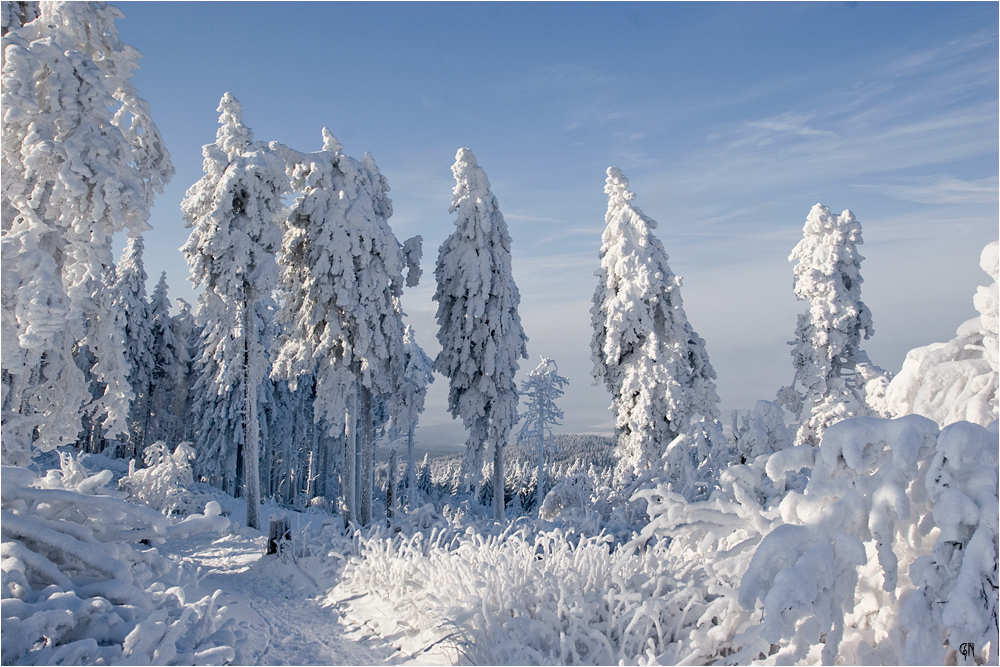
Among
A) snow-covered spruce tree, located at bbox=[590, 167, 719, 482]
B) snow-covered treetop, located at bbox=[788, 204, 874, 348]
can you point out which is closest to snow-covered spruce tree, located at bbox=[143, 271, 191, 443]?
snow-covered spruce tree, located at bbox=[590, 167, 719, 482]

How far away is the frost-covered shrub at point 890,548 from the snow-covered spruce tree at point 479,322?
14.5 m

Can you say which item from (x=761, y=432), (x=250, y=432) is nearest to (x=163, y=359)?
(x=250, y=432)

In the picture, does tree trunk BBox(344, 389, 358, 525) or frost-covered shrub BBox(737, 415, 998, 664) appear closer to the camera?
frost-covered shrub BBox(737, 415, 998, 664)

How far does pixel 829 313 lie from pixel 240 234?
1748cm

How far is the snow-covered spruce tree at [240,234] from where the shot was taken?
14633 millimetres

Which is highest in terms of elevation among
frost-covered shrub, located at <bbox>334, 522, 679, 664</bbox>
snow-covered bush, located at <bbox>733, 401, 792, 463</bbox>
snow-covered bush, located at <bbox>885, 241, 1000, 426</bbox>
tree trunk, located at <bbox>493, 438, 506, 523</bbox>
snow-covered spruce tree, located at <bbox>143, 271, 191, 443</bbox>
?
snow-covered spruce tree, located at <bbox>143, 271, 191, 443</bbox>

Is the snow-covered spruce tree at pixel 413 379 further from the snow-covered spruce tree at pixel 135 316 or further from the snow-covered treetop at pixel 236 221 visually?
the snow-covered spruce tree at pixel 135 316

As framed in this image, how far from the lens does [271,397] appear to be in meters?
30.9

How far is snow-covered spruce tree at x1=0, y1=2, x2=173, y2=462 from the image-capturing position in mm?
6828

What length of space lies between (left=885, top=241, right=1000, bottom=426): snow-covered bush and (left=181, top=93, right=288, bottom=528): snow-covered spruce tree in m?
14.2

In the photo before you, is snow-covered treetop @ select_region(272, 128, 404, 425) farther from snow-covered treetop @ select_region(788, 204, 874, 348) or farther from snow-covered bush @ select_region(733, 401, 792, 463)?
snow-covered treetop @ select_region(788, 204, 874, 348)

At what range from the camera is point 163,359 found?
31.6 metres

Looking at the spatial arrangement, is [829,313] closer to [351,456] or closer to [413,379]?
[351,456]

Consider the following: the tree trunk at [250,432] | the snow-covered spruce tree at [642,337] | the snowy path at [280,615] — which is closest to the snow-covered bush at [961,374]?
the snowy path at [280,615]
